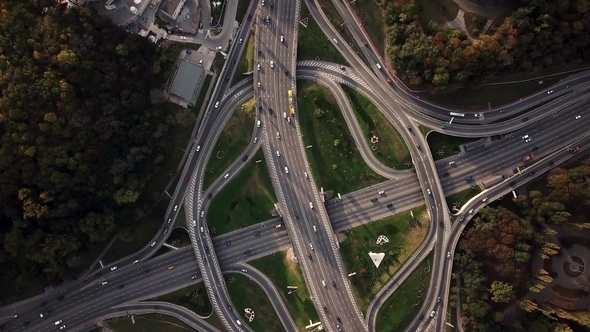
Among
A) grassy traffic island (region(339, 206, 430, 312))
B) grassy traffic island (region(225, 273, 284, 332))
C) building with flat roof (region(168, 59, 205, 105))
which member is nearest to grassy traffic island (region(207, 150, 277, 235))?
grassy traffic island (region(225, 273, 284, 332))

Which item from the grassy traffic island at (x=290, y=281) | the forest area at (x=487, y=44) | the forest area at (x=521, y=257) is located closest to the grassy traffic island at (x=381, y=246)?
the forest area at (x=521, y=257)

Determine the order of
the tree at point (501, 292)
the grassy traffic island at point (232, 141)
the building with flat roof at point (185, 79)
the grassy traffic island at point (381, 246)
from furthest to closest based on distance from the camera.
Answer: the grassy traffic island at point (232, 141), the grassy traffic island at point (381, 246), the building with flat roof at point (185, 79), the tree at point (501, 292)

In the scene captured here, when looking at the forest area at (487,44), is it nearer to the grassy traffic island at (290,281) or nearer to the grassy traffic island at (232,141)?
the grassy traffic island at (232,141)

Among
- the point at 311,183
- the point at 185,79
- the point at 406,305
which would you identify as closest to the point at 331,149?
the point at 311,183

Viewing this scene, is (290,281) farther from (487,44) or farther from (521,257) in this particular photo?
(487,44)

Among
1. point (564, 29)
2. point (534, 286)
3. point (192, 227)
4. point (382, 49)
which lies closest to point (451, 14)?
point (382, 49)

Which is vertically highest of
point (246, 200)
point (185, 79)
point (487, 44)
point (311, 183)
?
point (487, 44)

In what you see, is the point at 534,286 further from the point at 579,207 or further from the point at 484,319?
the point at 579,207
